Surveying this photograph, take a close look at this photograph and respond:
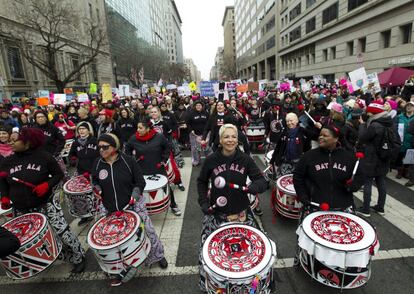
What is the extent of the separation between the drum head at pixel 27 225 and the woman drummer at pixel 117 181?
80cm

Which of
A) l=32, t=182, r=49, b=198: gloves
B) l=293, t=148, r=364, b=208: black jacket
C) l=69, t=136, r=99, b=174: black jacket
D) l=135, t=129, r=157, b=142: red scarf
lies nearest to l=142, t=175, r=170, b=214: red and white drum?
l=135, t=129, r=157, b=142: red scarf

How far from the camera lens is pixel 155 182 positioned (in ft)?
16.7

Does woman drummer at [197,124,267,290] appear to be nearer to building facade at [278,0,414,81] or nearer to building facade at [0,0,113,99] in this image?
building facade at [278,0,414,81]

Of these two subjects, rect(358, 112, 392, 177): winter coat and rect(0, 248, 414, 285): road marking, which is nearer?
rect(0, 248, 414, 285): road marking

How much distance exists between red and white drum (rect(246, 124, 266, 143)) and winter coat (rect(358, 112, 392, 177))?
5.16 metres

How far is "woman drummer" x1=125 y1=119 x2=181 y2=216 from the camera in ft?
17.5

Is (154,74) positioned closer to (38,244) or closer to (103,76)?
(103,76)

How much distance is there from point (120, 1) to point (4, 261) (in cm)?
6776

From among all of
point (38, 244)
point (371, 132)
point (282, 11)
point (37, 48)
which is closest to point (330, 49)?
point (282, 11)

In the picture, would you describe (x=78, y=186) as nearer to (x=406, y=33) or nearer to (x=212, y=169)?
(x=212, y=169)

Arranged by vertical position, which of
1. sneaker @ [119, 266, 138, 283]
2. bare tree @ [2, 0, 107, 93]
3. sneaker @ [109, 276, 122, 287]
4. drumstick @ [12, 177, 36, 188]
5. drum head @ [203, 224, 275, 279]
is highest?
bare tree @ [2, 0, 107, 93]

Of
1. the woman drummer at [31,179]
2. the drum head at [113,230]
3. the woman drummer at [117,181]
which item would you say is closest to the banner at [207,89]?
the woman drummer at [117,181]

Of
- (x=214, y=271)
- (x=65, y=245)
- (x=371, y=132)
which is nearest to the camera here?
(x=214, y=271)

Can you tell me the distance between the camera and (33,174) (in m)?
3.70
